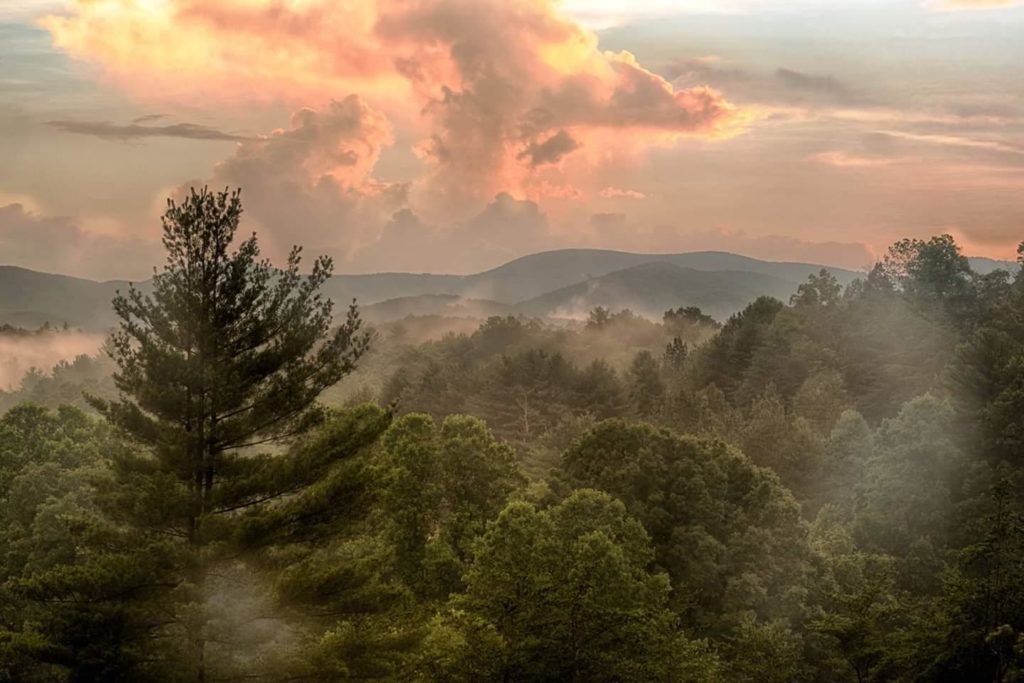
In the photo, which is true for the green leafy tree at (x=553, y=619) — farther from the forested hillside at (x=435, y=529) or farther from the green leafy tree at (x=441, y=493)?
the green leafy tree at (x=441, y=493)

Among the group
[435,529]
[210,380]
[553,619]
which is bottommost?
[553,619]

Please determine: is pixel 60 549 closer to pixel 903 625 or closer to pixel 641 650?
pixel 641 650

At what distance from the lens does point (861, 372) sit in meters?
84.5

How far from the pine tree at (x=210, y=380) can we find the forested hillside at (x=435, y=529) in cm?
6

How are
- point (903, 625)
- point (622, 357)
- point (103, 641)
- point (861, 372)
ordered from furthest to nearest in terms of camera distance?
point (622, 357), point (861, 372), point (903, 625), point (103, 641)

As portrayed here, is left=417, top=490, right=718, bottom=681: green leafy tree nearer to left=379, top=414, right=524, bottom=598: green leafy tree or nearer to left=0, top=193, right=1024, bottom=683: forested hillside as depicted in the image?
left=0, top=193, right=1024, bottom=683: forested hillside

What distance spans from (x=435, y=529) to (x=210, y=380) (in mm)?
16479

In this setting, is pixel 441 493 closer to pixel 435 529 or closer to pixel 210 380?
pixel 435 529

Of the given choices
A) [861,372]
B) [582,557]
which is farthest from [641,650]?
[861,372]

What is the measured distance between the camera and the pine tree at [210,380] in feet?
63.1

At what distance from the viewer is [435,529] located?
3431 centimetres

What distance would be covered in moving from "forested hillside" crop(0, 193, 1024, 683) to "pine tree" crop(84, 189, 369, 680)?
0.20 ft

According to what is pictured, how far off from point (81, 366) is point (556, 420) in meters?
119

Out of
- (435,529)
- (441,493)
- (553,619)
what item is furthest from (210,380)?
(435,529)
